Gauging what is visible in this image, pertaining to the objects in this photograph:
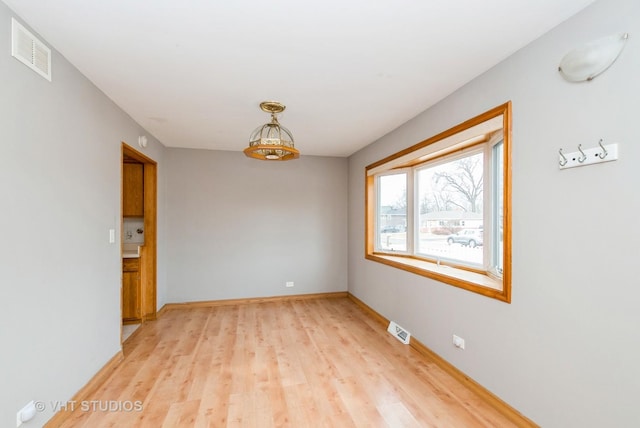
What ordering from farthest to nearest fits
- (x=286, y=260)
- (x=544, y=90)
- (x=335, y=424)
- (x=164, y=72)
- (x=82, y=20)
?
1. (x=286, y=260)
2. (x=164, y=72)
3. (x=335, y=424)
4. (x=544, y=90)
5. (x=82, y=20)

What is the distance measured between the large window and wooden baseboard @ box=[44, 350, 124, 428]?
3.00 metres

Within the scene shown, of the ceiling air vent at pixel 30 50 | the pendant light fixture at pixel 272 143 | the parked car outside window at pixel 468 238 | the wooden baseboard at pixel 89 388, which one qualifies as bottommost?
the wooden baseboard at pixel 89 388

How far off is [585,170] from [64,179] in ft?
10.4

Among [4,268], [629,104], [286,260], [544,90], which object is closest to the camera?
[629,104]

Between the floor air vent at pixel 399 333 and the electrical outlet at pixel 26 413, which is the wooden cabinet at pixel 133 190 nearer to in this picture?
the electrical outlet at pixel 26 413

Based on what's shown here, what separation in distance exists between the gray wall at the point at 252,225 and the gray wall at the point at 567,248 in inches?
114

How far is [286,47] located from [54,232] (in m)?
1.91

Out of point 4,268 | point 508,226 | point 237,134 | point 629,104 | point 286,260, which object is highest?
point 237,134

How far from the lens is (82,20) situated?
159cm

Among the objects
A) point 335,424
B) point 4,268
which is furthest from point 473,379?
point 4,268

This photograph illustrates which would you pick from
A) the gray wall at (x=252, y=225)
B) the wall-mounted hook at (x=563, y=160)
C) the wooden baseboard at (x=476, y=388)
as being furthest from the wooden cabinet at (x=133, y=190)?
the wall-mounted hook at (x=563, y=160)

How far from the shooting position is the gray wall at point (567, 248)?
1.34 metres

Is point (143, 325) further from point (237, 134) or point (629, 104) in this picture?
point (629, 104)

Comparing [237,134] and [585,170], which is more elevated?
[237,134]
